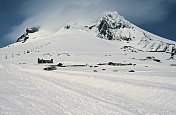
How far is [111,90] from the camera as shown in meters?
15.0

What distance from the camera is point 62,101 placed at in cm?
1026

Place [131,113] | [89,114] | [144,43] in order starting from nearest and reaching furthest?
[89,114] < [131,113] < [144,43]

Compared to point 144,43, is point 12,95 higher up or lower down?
lower down

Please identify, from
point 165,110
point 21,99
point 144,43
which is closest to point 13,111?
point 21,99

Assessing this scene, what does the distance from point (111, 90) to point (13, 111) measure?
29.4 feet

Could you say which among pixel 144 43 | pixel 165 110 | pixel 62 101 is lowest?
pixel 165 110

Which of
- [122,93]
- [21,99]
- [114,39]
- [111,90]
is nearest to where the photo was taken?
[21,99]

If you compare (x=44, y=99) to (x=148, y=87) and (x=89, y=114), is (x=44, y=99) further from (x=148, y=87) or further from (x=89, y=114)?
(x=148, y=87)

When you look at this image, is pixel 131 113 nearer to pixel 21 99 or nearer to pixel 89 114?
pixel 89 114

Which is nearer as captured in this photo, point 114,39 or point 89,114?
point 89,114

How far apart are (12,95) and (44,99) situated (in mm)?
2031

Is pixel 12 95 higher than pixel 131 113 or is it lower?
higher

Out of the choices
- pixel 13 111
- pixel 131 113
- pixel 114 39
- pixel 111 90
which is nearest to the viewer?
pixel 13 111

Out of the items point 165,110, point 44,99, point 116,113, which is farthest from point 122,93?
point 44,99
